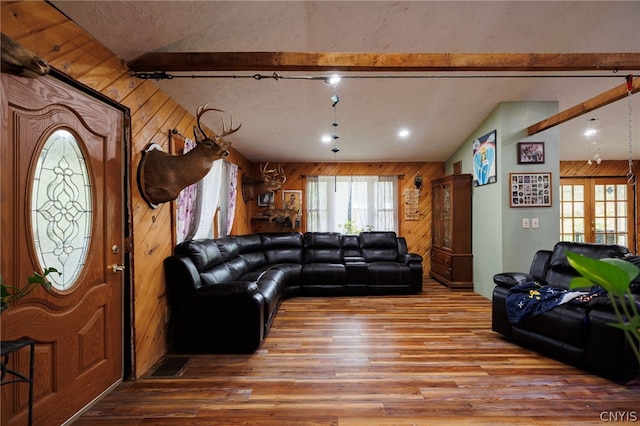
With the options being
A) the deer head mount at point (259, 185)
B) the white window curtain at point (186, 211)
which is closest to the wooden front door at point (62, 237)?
the white window curtain at point (186, 211)

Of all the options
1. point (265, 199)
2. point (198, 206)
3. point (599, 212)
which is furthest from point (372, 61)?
point (599, 212)

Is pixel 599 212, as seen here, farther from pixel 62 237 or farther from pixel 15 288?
pixel 15 288

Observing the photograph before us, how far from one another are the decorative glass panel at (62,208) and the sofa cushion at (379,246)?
13.9 feet

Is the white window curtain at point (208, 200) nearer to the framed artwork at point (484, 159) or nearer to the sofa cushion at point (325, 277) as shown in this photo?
the sofa cushion at point (325, 277)

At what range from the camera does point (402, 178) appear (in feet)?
20.1

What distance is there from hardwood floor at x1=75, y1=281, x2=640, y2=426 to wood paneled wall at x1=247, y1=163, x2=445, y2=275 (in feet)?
10.1

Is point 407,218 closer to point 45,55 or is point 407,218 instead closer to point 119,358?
point 119,358

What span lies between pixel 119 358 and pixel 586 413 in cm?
324

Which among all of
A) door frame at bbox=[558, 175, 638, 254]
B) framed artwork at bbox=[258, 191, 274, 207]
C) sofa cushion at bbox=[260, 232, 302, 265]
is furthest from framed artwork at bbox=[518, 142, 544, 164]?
framed artwork at bbox=[258, 191, 274, 207]

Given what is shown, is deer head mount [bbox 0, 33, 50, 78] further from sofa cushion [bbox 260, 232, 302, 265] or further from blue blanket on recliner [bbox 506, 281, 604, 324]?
sofa cushion [bbox 260, 232, 302, 265]

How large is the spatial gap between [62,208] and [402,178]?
5.50 m

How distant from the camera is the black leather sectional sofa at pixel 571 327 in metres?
2.20

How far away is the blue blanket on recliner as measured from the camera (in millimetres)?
2551

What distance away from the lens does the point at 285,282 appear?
4.55 meters
